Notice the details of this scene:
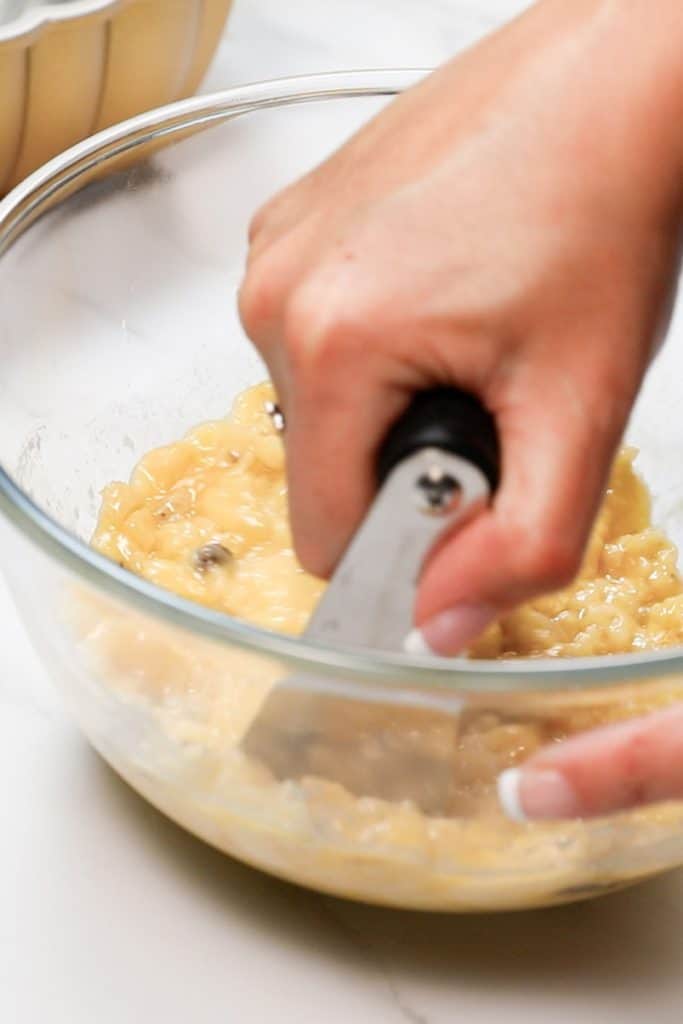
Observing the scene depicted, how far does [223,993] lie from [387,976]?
9 cm

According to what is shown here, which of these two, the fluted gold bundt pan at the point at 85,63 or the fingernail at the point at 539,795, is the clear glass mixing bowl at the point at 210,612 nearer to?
the fingernail at the point at 539,795

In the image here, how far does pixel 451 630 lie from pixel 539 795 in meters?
0.08

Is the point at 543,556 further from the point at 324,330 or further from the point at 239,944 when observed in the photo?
the point at 239,944

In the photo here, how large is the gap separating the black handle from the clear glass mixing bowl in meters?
0.09

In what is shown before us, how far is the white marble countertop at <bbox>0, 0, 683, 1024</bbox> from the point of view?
769 mm

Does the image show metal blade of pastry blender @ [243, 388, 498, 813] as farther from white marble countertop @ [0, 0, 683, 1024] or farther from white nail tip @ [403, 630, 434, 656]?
white marble countertop @ [0, 0, 683, 1024]

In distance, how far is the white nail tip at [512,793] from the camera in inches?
26.6

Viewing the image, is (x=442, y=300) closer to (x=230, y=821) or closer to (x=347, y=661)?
(x=347, y=661)

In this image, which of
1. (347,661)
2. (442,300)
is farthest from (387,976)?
(442,300)

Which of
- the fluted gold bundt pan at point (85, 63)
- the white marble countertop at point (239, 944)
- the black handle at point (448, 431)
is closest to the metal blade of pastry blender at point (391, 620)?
the black handle at point (448, 431)

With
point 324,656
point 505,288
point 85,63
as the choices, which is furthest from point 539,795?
point 85,63

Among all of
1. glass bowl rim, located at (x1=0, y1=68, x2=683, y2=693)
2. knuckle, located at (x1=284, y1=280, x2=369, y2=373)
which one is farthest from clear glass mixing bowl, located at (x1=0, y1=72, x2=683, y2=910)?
knuckle, located at (x1=284, y1=280, x2=369, y2=373)

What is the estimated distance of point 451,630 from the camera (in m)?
0.66

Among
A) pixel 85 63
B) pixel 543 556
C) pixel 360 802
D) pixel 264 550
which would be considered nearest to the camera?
pixel 543 556
